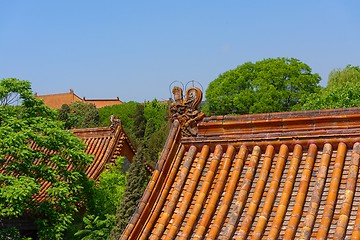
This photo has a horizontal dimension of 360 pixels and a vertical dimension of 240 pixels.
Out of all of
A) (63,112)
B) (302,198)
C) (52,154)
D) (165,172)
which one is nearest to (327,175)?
(302,198)

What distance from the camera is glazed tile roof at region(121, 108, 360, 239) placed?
6.57m

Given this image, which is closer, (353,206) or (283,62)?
(353,206)

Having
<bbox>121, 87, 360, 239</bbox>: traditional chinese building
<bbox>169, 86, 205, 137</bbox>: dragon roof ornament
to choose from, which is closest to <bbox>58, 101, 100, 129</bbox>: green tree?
<bbox>169, 86, 205, 137</bbox>: dragon roof ornament

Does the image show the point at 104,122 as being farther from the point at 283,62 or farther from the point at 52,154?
the point at 52,154

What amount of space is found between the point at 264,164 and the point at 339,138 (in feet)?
3.17

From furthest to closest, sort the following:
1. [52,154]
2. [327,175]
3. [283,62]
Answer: [283,62], [52,154], [327,175]

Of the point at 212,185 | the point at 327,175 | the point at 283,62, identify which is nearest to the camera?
the point at 327,175

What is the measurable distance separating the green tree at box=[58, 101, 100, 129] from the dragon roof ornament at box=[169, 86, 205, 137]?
51.4 meters

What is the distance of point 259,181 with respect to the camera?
7.14 meters

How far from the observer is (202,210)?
728 cm

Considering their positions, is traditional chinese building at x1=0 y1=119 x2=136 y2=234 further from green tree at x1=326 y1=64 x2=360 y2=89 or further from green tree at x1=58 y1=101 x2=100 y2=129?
green tree at x1=58 y1=101 x2=100 y2=129

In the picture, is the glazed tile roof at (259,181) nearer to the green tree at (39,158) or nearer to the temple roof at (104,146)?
the green tree at (39,158)

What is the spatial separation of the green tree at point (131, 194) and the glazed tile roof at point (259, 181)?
344 inches

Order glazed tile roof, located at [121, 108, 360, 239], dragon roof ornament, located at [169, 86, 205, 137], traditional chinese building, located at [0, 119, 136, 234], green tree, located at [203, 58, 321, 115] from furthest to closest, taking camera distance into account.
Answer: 1. green tree, located at [203, 58, 321, 115]
2. traditional chinese building, located at [0, 119, 136, 234]
3. dragon roof ornament, located at [169, 86, 205, 137]
4. glazed tile roof, located at [121, 108, 360, 239]
